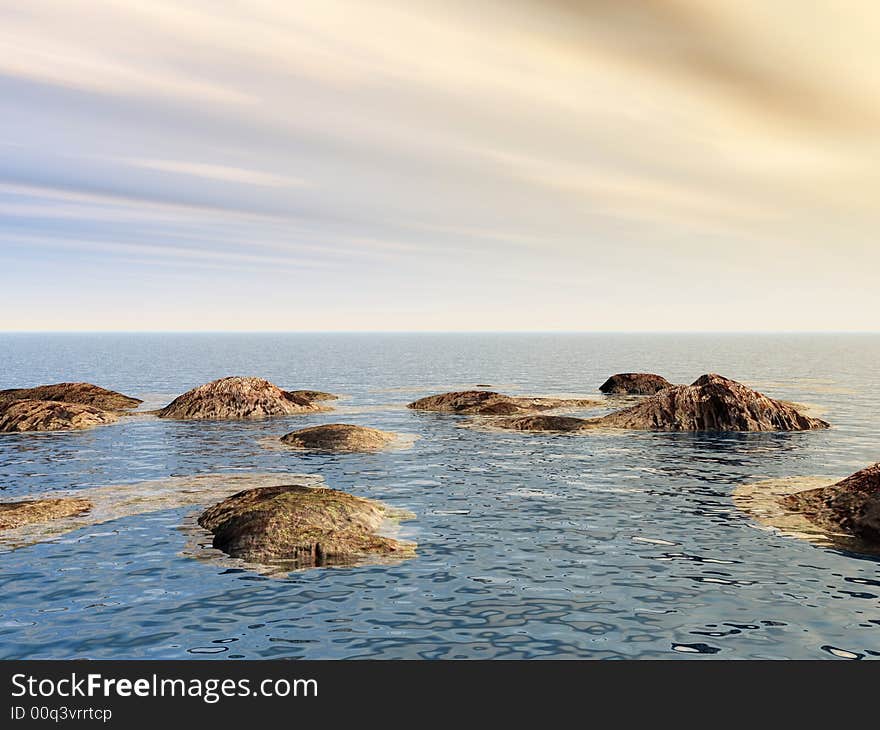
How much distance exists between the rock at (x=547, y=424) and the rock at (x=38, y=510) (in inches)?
905

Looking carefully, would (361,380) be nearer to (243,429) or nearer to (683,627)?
(243,429)

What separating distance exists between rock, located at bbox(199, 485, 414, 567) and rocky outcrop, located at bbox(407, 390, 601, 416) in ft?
92.3

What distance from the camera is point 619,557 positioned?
1625 cm

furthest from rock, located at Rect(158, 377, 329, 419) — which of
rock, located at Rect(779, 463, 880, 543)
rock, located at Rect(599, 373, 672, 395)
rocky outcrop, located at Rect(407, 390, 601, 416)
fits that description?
rock, located at Rect(779, 463, 880, 543)

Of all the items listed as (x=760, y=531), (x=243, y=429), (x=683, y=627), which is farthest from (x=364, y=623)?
(x=243, y=429)

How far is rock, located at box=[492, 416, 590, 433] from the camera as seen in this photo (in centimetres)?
3878

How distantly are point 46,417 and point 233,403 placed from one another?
34.0ft

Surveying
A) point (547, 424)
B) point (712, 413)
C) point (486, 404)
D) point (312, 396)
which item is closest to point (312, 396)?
point (312, 396)

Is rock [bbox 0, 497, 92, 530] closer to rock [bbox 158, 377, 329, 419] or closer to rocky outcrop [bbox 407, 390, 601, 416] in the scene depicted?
rock [bbox 158, 377, 329, 419]

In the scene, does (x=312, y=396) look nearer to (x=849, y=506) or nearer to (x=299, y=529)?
(x=299, y=529)

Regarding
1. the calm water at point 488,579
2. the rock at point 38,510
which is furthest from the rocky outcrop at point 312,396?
the rock at point 38,510

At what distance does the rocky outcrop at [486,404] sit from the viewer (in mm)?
47031

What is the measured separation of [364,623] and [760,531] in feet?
36.1
